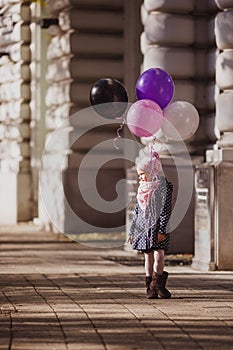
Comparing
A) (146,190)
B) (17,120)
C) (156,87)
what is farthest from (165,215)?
(17,120)

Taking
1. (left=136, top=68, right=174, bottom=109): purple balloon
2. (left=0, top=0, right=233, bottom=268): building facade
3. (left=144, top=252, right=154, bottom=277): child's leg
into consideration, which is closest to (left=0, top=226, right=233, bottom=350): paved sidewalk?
(left=144, top=252, right=154, bottom=277): child's leg

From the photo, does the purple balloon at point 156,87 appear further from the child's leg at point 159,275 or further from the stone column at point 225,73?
the stone column at point 225,73

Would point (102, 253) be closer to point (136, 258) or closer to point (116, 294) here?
point (136, 258)

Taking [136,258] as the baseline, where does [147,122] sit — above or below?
above

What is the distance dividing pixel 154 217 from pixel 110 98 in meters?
1.24

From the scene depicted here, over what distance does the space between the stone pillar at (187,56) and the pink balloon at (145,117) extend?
5487 millimetres

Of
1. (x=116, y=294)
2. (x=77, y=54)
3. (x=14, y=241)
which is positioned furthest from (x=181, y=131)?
(x=77, y=54)

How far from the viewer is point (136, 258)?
17.3 m

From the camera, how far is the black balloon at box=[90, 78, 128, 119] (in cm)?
1272

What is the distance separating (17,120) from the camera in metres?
25.6

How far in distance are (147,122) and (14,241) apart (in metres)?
8.80

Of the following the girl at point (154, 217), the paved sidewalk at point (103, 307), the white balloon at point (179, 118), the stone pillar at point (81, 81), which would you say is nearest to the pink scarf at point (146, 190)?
the girl at point (154, 217)

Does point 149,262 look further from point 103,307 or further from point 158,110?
point 158,110

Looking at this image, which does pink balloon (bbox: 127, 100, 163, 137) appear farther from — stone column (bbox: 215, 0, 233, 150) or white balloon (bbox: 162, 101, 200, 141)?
stone column (bbox: 215, 0, 233, 150)
